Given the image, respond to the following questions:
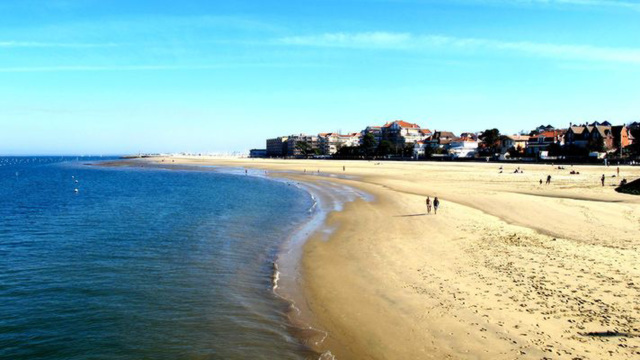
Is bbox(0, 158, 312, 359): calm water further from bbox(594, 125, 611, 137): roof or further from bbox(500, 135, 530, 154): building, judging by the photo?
bbox(500, 135, 530, 154): building

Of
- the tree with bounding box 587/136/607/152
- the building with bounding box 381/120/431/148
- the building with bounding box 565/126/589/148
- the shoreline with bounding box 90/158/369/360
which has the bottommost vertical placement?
the shoreline with bounding box 90/158/369/360

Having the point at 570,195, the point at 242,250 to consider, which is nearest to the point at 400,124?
the point at 570,195

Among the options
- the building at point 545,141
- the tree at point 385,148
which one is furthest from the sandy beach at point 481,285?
the tree at point 385,148

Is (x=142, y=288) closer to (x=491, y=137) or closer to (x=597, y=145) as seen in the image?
(x=597, y=145)

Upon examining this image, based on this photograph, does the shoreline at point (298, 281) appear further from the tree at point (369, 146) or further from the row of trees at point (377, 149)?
the tree at point (369, 146)

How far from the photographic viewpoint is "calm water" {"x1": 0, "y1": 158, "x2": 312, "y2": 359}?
10836 millimetres

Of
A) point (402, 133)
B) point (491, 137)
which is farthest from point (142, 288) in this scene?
point (402, 133)

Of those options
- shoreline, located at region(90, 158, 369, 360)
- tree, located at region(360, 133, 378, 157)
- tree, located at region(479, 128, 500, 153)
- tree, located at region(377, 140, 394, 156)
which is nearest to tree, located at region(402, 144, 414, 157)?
tree, located at region(377, 140, 394, 156)

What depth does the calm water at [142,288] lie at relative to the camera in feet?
35.6

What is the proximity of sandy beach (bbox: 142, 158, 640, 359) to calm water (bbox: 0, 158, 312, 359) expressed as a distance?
7.04 ft

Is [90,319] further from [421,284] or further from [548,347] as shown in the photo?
[548,347]

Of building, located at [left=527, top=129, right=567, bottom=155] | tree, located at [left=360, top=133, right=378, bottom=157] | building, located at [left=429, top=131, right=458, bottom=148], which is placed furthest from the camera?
tree, located at [left=360, top=133, right=378, bottom=157]

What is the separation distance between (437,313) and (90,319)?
32.5 ft

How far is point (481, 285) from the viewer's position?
14078 mm
